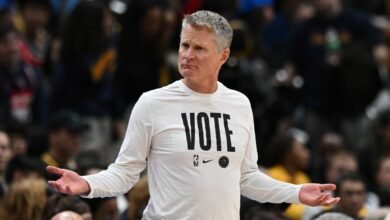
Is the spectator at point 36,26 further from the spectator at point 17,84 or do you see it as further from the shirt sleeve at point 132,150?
the shirt sleeve at point 132,150

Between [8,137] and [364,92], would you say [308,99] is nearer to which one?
[364,92]

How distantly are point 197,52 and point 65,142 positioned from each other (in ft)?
14.4

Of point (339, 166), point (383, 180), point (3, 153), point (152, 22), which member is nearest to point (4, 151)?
point (3, 153)

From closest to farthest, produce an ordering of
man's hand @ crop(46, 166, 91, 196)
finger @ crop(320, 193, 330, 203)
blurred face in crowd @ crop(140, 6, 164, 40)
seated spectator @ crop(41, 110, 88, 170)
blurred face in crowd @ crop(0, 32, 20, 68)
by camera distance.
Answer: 1. man's hand @ crop(46, 166, 91, 196)
2. finger @ crop(320, 193, 330, 203)
3. seated spectator @ crop(41, 110, 88, 170)
4. blurred face in crowd @ crop(0, 32, 20, 68)
5. blurred face in crowd @ crop(140, 6, 164, 40)

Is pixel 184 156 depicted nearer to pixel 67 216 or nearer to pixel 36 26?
pixel 67 216

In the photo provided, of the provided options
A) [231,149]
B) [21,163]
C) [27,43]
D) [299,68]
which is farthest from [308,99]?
[231,149]

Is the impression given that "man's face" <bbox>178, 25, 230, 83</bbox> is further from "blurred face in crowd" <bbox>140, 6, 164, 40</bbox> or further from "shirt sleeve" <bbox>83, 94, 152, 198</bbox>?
"blurred face in crowd" <bbox>140, 6, 164, 40</bbox>

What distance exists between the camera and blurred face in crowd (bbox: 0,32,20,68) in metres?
11.8

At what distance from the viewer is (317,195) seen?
6.75 metres

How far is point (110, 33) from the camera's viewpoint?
12.7m

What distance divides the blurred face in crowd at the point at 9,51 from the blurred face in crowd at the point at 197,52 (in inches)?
213

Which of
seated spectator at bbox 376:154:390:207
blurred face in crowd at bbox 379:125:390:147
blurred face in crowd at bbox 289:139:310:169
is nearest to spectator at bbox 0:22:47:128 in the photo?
blurred face in crowd at bbox 289:139:310:169

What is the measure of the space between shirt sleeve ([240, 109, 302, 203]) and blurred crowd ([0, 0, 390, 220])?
2772 mm

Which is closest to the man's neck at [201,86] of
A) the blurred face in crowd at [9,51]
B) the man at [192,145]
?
the man at [192,145]
